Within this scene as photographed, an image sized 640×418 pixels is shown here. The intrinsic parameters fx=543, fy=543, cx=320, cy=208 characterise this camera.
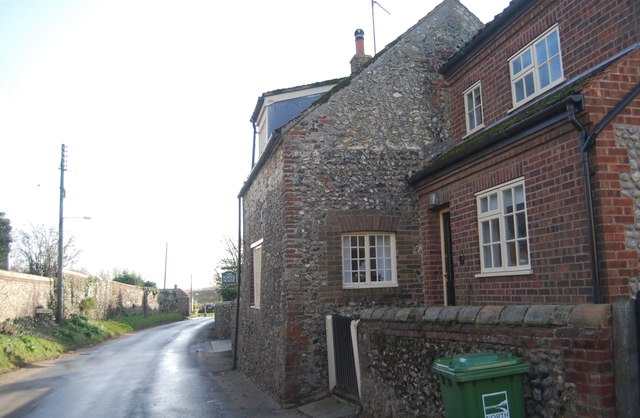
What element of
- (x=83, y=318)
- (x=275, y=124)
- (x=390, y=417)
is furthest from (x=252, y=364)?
(x=83, y=318)

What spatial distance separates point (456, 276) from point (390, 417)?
3.44 metres

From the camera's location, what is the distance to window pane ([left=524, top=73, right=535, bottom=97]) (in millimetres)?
9452

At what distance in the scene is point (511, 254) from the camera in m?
8.43

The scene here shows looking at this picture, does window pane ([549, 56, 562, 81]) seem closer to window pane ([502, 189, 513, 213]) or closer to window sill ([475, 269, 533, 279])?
window pane ([502, 189, 513, 213])

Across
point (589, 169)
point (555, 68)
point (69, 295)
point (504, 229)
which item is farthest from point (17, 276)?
point (589, 169)

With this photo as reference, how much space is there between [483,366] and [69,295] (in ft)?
99.0

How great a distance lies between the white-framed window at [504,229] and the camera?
320 inches

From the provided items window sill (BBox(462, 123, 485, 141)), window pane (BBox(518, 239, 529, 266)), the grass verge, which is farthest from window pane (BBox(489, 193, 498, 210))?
the grass verge

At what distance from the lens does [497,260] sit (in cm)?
881

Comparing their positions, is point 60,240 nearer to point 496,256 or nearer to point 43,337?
point 43,337

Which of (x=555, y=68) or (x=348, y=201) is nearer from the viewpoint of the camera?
(x=555, y=68)

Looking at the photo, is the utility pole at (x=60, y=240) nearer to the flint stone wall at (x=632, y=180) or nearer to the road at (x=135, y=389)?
the road at (x=135, y=389)

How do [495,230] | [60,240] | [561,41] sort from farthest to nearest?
[60,240] → [495,230] → [561,41]

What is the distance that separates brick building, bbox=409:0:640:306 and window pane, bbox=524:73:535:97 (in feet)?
0.07
